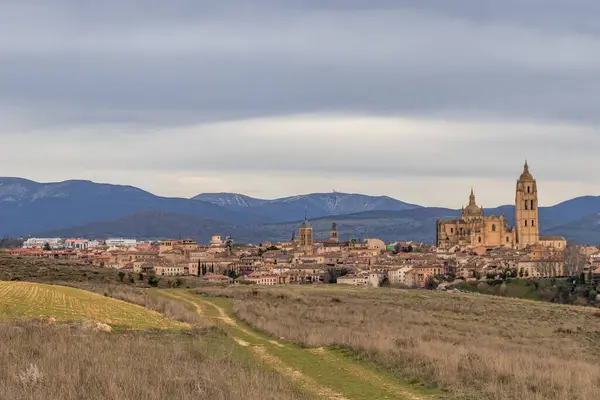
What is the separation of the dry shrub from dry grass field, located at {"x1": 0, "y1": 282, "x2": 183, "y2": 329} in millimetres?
3715

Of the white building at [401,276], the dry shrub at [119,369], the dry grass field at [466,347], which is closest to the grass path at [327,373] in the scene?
the dry grass field at [466,347]

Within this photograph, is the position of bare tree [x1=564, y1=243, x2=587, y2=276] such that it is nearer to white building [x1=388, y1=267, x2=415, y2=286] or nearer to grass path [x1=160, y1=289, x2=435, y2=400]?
white building [x1=388, y1=267, x2=415, y2=286]

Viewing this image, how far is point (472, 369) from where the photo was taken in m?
17.4

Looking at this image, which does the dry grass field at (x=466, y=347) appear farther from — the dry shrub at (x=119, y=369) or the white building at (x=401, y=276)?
the white building at (x=401, y=276)

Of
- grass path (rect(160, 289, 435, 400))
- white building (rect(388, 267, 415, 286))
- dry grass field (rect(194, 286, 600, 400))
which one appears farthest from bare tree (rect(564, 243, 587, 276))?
grass path (rect(160, 289, 435, 400))

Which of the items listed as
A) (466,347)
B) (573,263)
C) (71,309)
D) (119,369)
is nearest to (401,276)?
(573,263)

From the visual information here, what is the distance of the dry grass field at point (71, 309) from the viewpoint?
24.2m

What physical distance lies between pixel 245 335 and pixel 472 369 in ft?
34.4

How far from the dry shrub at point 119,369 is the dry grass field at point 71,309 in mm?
3715

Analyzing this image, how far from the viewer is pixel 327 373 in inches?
696

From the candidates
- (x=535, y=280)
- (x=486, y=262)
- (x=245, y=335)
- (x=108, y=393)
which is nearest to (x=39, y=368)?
(x=108, y=393)

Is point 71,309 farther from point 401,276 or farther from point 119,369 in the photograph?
point 401,276

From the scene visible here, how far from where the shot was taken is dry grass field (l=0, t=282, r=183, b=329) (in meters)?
24.2

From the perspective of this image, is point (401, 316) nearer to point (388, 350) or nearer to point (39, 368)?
point (388, 350)
